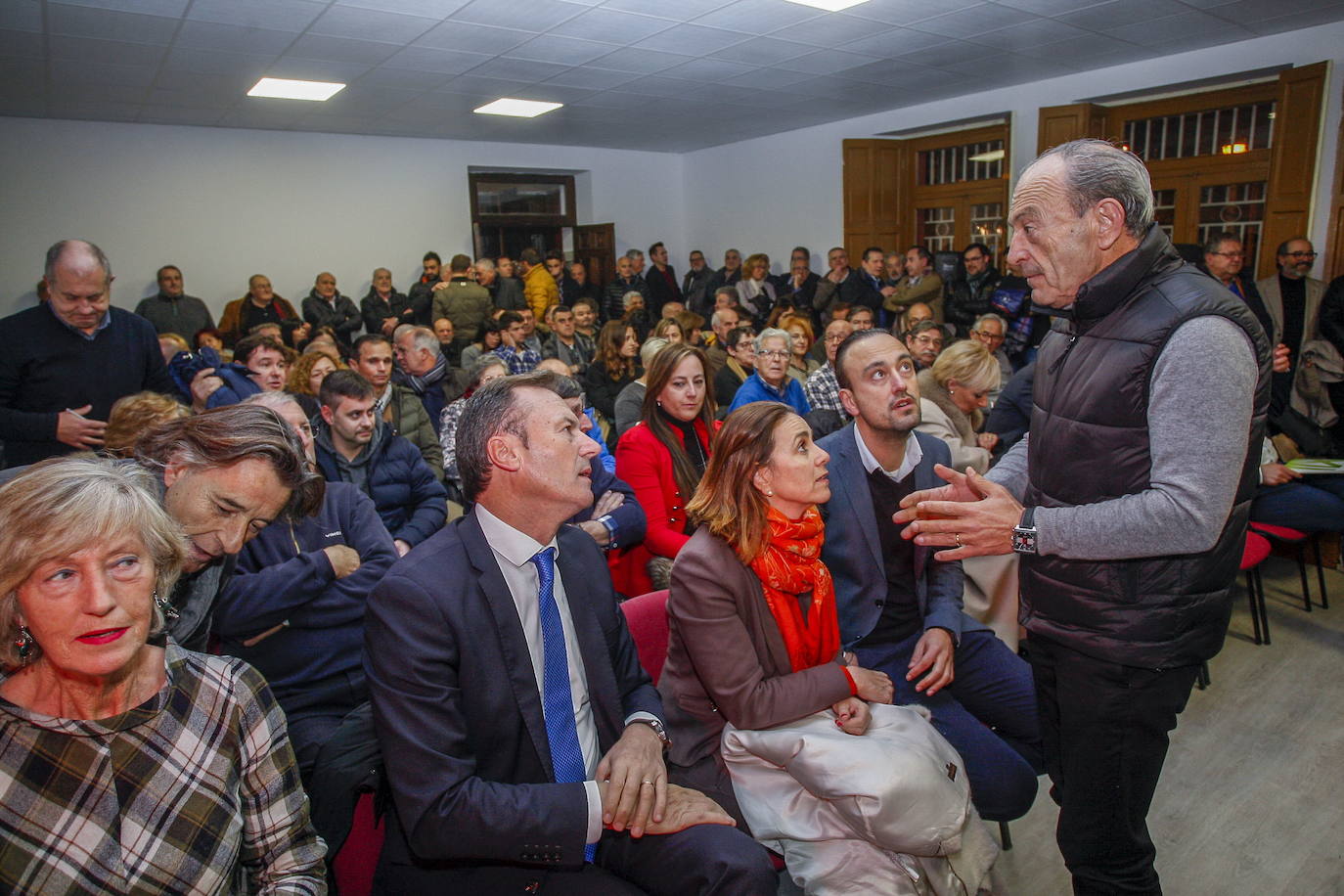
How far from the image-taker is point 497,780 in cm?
148

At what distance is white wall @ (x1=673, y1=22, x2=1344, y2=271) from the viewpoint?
6.11m

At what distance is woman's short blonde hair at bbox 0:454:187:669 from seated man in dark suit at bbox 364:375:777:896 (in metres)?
0.36

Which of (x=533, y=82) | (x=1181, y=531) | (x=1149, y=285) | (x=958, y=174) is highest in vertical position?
(x=533, y=82)

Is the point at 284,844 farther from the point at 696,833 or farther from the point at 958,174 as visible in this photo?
the point at 958,174

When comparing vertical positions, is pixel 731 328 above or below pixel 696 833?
above

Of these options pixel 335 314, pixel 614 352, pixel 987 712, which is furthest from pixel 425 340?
pixel 335 314

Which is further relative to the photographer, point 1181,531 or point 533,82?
point 533,82

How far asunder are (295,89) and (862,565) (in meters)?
7.02

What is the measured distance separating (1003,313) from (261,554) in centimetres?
622

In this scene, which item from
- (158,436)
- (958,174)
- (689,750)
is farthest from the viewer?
(958,174)

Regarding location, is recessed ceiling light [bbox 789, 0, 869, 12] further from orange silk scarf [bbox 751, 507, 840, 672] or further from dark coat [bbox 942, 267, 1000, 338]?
orange silk scarf [bbox 751, 507, 840, 672]

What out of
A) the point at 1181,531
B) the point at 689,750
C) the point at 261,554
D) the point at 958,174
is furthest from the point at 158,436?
the point at 958,174

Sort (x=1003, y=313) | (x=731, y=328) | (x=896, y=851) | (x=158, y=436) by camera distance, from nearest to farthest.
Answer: (x=896, y=851)
(x=158, y=436)
(x=731, y=328)
(x=1003, y=313)

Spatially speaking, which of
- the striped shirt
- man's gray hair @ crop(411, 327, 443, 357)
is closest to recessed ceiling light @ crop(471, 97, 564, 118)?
man's gray hair @ crop(411, 327, 443, 357)
